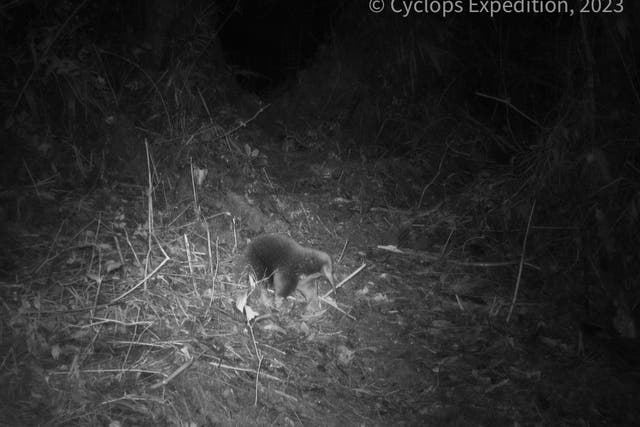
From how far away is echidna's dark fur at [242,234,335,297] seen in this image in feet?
12.9

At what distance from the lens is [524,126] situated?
20.6 ft

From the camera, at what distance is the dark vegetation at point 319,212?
309 cm

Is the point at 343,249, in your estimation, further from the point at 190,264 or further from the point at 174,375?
the point at 174,375

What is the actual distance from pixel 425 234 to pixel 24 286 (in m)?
3.40

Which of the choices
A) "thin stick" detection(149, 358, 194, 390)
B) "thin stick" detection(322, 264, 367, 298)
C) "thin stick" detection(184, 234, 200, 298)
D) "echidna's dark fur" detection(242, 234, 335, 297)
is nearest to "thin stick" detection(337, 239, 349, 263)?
"thin stick" detection(322, 264, 367, 298)

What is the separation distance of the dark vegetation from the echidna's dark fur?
189mm

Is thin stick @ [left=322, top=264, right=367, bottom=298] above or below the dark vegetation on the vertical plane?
below

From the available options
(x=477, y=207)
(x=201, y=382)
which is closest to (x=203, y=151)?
(x=201, y=382)

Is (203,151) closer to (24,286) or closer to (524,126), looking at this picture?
(24,286)

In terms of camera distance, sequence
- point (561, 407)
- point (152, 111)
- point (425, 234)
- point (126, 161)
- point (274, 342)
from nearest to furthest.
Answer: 1. point (561, 407)
2. point (274, 342)
3. point (126, 161)
4. point (152, 111)
5. point (425, 234)

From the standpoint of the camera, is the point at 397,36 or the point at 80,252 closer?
the point at 80,252

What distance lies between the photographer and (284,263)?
12.9 feet

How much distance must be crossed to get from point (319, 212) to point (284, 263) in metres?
1.29

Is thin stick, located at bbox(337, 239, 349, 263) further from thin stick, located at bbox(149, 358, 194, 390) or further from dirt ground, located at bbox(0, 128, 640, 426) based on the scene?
thin stick, located at bbox(149, 358, 194, 390)
